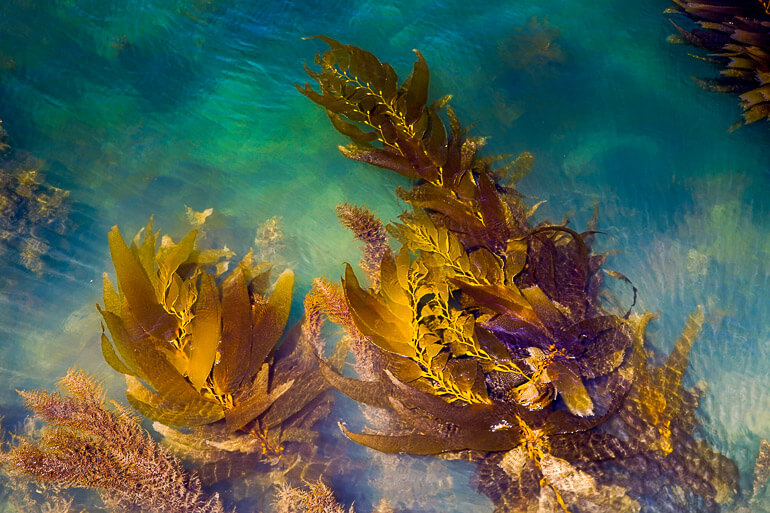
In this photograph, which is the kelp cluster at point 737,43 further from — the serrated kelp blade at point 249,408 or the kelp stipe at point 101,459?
the kelp stipe at point 101,459

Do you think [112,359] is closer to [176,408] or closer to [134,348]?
[134,348]

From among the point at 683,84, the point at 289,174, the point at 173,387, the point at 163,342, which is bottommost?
the point at 173,387

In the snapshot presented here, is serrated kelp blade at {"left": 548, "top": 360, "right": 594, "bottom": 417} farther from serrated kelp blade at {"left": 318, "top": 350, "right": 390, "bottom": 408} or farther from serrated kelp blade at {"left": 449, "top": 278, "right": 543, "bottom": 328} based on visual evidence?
serrated kelp blade at {"left": 318, "top": 350, "right": 390, "bottom": 408}

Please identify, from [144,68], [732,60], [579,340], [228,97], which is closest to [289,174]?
[228,97]

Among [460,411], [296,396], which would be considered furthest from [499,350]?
[296,396]

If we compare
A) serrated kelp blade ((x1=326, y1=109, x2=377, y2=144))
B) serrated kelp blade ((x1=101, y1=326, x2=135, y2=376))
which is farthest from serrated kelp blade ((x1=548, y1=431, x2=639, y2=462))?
serrated kelp blade ((x1=101, y1=326, x2=135, y2=376))

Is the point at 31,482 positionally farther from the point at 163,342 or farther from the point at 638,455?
the point at 638,455

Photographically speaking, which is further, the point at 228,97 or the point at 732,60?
the point at 228,97

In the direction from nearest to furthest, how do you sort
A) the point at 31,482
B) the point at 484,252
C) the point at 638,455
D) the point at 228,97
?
the point at 638,455 < the point at 484,252 < the point at 31,482 < the point at 228,97
